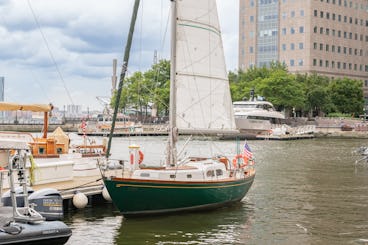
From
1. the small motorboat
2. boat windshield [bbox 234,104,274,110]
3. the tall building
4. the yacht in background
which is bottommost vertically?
the small motorboat

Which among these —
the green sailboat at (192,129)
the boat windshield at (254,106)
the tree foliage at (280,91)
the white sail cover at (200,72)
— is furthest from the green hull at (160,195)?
Answer: the tree foliage at (280,91)

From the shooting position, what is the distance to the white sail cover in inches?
1160

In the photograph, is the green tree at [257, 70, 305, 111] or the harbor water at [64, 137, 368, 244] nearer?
the harbor water at [64, 137, 368, 244]

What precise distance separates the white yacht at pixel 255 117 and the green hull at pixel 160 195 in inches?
3081

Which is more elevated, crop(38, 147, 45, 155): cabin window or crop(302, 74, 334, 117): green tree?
crop(302, 74, 334, 117): green tree

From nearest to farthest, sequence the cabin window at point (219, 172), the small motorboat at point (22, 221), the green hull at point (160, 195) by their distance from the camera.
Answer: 1. the small motorboat at point (22, 221)
2. the green hull at point (160, 195)
3. the cabin window at point (219, 172)

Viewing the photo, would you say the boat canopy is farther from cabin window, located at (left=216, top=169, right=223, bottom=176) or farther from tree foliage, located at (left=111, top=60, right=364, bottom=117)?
tree foliage, located at (left=111, top=60, right=364, bottom=117)

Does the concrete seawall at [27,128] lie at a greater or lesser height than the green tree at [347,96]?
lesser

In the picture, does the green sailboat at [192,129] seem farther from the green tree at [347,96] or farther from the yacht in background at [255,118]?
the green tree at [347,96]

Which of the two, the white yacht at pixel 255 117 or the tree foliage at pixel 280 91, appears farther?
the tree foliage at pixel 280 91

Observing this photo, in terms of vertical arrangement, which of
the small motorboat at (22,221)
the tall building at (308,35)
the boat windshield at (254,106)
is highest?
the tall building at (308,35)

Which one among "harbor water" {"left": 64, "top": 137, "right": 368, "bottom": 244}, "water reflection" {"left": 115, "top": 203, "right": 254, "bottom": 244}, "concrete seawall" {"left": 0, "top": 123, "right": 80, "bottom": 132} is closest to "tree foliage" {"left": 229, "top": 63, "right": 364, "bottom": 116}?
"concrete seawall" {"left": 0, "top": 123, "right": 80, "bottom": 132}

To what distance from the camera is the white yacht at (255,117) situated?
356 ft

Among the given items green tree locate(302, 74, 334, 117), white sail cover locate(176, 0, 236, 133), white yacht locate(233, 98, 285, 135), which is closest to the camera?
white sail cover locate(176, 0, 236, 133)
